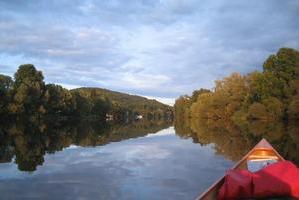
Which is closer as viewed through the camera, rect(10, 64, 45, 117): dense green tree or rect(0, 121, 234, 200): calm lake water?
rect(0, 121, 234, 200): calm lake water

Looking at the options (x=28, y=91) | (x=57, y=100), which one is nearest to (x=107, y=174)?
(x=28, y=91)

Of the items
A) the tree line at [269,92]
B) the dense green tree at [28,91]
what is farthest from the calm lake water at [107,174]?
the dense green tree at [28,91]

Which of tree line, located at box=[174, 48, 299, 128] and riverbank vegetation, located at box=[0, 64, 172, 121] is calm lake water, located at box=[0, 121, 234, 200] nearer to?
tree line, located at box=[174, 48, 299, 128]

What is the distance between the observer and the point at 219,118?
296ft

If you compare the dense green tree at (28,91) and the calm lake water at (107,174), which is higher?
the dense green tree at (28,91)

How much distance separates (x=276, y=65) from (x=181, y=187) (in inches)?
2333

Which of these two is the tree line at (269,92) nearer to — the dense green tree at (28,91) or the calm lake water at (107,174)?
the dense green tree at (28,91)

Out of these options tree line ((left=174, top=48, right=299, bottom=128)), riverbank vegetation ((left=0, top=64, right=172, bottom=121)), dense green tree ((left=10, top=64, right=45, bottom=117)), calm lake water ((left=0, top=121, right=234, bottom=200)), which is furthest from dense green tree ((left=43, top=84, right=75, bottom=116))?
calm lake water ((left=0, top=121, right=234, bottom=200))

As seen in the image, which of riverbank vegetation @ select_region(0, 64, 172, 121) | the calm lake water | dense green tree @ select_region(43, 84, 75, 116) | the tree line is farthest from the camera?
dense green tree @ select_region(43, 84, 75, 116)

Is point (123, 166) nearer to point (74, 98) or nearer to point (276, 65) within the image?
point (276, 65)

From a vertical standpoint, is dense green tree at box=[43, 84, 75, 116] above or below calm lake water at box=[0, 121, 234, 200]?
above

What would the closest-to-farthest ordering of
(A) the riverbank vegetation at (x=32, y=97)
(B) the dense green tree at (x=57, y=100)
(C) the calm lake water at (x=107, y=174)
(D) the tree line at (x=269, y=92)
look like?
(C) the calm lake water at (x=107, y=174) → (D) the tree line at (x=269, y=92) → (A) the riverbank vegetation at (x=32, y=97) → (B) the dense green tree at (x=57, y=100)

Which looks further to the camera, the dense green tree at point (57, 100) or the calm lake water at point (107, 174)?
→ the dense green tree at point (57, 100)

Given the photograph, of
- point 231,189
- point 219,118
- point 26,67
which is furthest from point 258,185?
point 219,118
